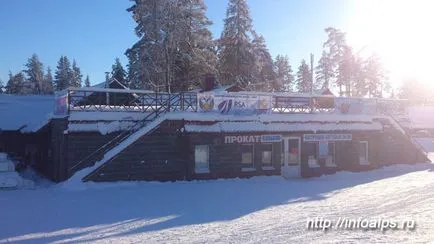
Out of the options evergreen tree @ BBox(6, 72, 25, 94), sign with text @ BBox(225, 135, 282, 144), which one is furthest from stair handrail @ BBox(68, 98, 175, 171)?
evergreen tree @ BBox(6, 72, 25, 94)

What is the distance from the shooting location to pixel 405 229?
988cm

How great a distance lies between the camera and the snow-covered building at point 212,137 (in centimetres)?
1791

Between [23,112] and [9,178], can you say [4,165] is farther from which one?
[23,112]

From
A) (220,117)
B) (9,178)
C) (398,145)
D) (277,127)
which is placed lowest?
(9,178)

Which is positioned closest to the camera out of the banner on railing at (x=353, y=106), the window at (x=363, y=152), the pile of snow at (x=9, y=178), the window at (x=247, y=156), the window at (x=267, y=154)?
the pile of snow at (x=9, y=178)

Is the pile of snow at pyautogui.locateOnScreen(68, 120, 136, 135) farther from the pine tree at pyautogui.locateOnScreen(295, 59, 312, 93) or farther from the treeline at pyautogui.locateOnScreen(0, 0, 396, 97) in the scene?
the pine tree at pyautogui.locateOnScreen(295, 59, 312, 93)

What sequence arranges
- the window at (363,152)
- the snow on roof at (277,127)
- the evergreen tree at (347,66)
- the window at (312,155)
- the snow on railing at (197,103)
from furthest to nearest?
the evergreen tree at (347,66) < the window at (363,152) < the window at (312,155) < the snow on roof at (277,127) < the snow on railing at (197,103)

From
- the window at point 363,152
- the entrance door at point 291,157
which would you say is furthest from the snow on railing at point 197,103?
the window at point 363,152

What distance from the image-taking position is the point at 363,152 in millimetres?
25078

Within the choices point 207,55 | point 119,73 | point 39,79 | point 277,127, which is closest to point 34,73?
point 39,79

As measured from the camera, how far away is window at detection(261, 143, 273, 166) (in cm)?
2162

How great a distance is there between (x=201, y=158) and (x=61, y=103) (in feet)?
21.2

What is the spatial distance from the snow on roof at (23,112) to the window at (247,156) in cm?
936

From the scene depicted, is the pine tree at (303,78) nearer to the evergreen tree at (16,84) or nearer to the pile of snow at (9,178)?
the evergreen tree at (16,84)
